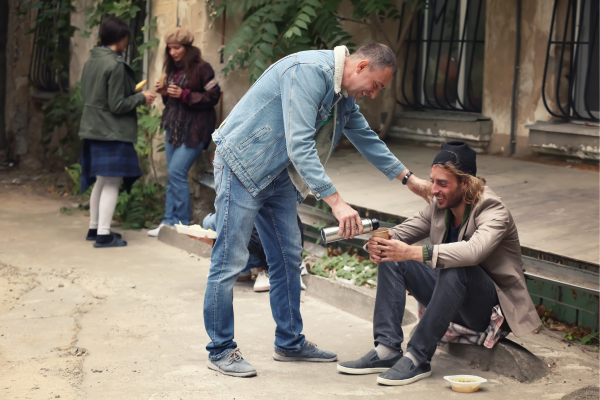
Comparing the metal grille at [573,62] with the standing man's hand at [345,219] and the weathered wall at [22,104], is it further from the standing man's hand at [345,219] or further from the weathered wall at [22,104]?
the weathered wall at [22,104]

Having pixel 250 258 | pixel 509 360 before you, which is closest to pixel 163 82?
pixel 250 258

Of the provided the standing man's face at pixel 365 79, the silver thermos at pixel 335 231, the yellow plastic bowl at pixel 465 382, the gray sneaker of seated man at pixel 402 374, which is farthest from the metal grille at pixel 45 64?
the yellow plastic bowl at pixel 465 382

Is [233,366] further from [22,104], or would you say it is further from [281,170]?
[22,104]

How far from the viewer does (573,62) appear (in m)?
6.93

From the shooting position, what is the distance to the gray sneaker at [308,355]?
151 inches

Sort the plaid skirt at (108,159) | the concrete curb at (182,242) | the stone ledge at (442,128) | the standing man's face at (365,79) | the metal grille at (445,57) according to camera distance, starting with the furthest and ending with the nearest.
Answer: the metal grille at (445,57) < the stone ledge at (442,128) < the plaid skirt at (108,159) < the concrete curb at (182,242) < the standing man's face at (365,79)

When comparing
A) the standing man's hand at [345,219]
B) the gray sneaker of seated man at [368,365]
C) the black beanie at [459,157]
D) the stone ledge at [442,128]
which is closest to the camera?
the standing man's hand at [345,219]

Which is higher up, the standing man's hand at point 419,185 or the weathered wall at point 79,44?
the weathered wall at point 79,44

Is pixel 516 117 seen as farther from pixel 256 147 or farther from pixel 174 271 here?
pixel 256 147

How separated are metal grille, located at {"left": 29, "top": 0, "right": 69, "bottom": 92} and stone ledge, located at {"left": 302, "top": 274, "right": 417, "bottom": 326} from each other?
6483mm

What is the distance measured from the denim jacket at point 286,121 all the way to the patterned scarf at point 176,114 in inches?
130

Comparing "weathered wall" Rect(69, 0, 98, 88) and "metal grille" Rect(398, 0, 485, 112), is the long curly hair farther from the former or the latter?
"weathered wall" Rect(69, 0, 98, 88)

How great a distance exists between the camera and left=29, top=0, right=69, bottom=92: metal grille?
33.5ft

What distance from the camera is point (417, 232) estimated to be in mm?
3861
